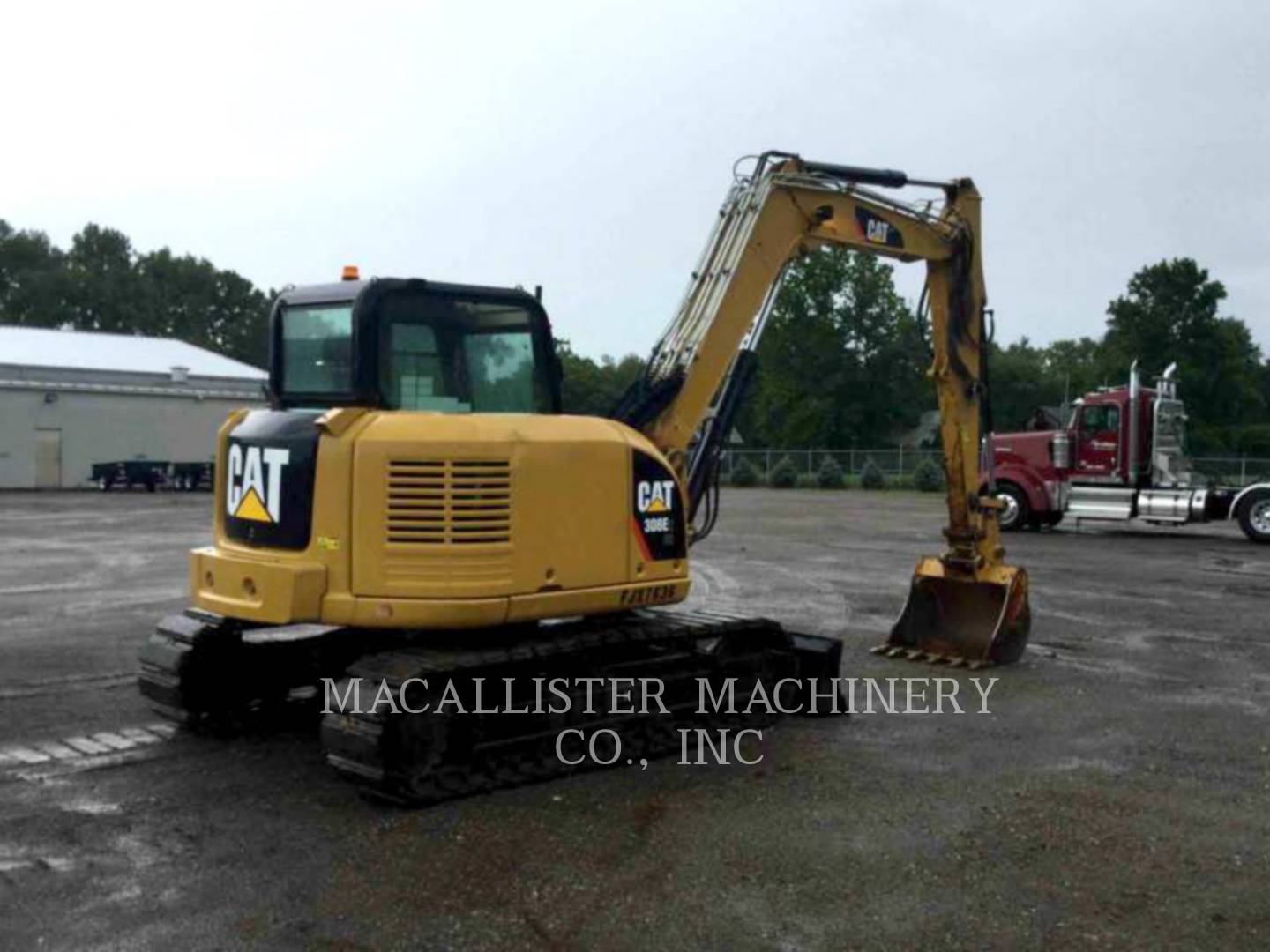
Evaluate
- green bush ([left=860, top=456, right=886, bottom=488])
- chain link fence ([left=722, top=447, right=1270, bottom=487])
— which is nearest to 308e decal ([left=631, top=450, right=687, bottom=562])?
chain link fence ([left=722, top=447, right=1270, bottom=487])

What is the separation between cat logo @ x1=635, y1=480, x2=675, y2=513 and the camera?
25.3 ft

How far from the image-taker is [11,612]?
13602mm

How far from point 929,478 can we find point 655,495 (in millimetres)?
40888

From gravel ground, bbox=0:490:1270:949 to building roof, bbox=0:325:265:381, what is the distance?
41042mm

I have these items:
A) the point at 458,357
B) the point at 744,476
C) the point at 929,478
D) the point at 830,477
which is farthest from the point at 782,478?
the point at 458,357

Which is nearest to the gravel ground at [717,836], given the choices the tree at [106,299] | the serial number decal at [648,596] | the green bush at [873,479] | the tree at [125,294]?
the serial number decal at [648,596]

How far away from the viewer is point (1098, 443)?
25594mm

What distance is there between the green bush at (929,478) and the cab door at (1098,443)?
21.0 meters

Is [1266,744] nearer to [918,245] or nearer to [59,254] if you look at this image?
[918,245]

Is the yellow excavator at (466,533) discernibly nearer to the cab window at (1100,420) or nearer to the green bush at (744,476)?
the cab window at (1100,420)

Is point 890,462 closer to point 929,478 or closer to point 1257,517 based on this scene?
point 929,478

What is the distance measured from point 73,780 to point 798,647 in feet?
15.5

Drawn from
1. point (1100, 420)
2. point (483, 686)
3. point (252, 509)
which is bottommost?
point (483, 686)

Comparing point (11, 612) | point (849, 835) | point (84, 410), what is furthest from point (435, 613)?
point (84, 410)
